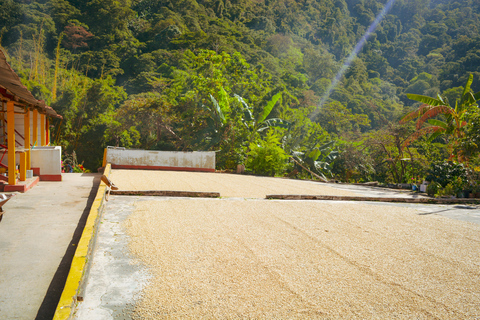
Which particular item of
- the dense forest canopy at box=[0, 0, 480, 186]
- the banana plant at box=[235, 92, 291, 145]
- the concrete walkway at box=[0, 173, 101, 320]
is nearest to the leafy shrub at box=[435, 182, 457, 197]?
the dense forest canopy at box=[0, 0, 480, 186]

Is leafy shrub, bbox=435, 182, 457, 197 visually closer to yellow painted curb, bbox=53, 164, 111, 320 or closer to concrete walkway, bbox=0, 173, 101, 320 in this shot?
concrete walkway, bbox=0, 173, 101, 320

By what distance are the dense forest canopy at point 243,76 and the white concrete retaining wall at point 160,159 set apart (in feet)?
6.29

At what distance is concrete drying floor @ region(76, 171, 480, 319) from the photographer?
8.48 ft

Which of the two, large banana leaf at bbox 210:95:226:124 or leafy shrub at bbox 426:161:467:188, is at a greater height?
large banana leaf at bbox 210:95:226:124

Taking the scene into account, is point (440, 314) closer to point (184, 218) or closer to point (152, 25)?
point (184, 218)

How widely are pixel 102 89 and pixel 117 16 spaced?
2085 centimetres

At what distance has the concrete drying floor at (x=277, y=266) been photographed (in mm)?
2586

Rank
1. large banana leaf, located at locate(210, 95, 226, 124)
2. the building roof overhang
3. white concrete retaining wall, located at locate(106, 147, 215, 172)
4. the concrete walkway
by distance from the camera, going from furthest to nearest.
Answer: large banana leaf, located at locate(210, 95, 226, 124), white concrete retaining wall, located at locate(106, 147, 215, 172), the building roof overhang, the concrete walkway

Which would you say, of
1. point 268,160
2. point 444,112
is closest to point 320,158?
point 268,160

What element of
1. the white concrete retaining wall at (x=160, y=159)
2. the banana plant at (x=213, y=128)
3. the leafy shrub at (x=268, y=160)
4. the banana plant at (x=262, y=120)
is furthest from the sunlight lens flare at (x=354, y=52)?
the white concrete retaining wall at (x=160, y=159)

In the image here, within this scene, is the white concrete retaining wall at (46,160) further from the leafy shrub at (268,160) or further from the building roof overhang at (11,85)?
the leafy shrub at (268,160)

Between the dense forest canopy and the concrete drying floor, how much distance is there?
21.7 feet

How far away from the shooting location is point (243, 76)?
22.9 meters

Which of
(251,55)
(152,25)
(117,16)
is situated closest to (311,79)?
(251,55)
